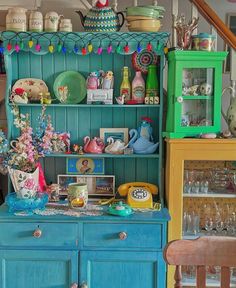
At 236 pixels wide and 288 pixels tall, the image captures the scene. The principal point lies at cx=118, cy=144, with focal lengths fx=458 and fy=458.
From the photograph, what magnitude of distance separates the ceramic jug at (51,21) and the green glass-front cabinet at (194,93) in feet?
2.17

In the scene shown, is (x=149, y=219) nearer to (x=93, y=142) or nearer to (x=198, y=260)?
(x=93, y=142)

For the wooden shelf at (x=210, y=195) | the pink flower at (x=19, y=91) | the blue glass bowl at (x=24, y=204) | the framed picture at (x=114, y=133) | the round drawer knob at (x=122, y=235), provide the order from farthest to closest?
the framed picture at (x=114, y=133)
the pink flower at (x=19, y=91)
the wooden shelf at (x=210, y=195)
the blue glass bowl at (x=24, y=204)
the round drawer knob at (x=122, y=235)

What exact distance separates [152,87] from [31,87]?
0.72m

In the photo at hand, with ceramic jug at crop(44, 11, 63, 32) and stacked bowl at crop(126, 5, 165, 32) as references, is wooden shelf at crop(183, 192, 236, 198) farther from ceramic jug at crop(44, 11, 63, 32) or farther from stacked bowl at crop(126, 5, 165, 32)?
ceramic jug at crop(44, 11, 63, 32)

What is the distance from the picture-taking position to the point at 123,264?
2.38 m

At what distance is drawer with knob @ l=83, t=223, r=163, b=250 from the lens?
236 cm

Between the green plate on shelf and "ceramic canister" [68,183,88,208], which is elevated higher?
the green plate on shelf

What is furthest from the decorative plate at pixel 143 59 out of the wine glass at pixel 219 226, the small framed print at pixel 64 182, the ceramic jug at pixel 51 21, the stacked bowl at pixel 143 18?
the wine glass at pixel 219 226

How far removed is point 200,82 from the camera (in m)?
2.57

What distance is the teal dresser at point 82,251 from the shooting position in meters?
2.36

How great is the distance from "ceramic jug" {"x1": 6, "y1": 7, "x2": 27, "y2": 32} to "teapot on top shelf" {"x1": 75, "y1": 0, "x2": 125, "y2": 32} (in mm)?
317

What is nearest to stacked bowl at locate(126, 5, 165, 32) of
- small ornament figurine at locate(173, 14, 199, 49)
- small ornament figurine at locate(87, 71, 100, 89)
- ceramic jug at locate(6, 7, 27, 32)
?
small ornament figurine at locate(173, 14, 199, 49)

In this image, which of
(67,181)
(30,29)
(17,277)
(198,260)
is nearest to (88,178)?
(67,181)

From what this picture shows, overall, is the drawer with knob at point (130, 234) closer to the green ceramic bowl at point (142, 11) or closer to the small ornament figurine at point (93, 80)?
the small ornament figurine at point (93, 80)
